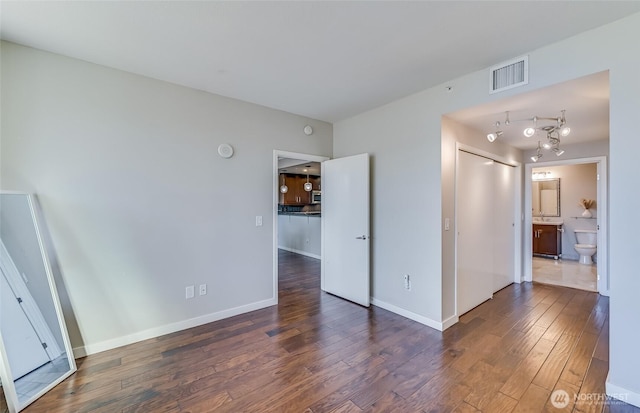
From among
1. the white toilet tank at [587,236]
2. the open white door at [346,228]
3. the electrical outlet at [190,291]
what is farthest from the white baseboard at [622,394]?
the white toilet tank at [587,236]

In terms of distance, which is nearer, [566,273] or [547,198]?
[566,273]

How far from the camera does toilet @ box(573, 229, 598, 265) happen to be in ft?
19.2

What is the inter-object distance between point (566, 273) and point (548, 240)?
1.62 metres

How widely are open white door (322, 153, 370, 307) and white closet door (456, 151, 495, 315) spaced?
1.11 meters

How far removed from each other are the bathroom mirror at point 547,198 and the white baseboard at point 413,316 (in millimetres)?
5683

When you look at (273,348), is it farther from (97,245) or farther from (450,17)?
(450,17)

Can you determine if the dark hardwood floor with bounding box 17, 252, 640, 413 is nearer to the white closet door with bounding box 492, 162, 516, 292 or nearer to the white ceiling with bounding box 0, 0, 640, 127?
the white closet door with bounding box 492, 162, 516, 292

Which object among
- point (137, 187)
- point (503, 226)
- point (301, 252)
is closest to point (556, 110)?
point (503, 226)

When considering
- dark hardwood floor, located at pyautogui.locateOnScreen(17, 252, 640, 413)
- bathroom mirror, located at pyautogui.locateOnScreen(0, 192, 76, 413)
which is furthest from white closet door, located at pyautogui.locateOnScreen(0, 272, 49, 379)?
dark hardwood floor, located at pyautogui.locateOnScreen(17, 252, 640, 413)

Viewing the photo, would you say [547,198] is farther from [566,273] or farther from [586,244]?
[566,273]

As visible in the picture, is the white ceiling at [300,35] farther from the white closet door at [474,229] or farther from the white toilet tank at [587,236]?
the white toilet tank at [587,236]

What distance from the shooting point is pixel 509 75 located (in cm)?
236

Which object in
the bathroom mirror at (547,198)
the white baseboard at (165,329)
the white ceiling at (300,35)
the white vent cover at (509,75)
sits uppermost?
the white ceiling at (300,35)

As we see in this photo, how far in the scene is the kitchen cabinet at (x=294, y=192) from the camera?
343 inches
